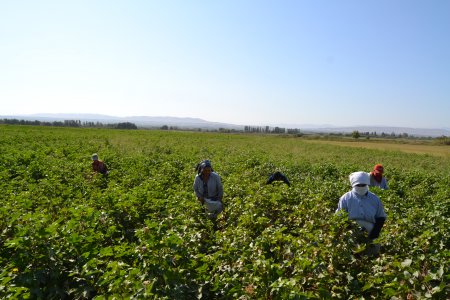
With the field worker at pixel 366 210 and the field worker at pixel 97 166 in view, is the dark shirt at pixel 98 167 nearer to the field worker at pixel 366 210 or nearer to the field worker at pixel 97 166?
the field worker at pixel 97 166

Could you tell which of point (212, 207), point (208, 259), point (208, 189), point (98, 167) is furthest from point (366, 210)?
point (98, 167)

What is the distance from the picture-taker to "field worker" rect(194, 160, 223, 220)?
6578 mm

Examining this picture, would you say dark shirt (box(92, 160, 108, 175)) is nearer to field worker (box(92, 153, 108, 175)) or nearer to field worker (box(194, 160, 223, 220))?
field worker (box(92, 153, 108, 175))

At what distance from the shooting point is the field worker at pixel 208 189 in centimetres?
658

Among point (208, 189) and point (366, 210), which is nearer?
point (366, 210)

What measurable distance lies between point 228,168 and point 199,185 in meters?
5.68

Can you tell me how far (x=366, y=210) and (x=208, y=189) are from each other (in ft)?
10.8

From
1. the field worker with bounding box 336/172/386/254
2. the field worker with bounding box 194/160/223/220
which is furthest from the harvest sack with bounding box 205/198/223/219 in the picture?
the field worker with bounding box 336/172/386/254

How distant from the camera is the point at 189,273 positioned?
11.4ft

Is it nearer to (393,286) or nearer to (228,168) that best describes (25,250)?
(393,286)

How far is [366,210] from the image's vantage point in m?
4.65

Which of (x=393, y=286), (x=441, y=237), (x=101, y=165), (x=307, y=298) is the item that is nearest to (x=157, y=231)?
(x=307, y=298)

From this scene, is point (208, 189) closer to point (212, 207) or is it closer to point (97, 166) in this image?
point (212, 207)

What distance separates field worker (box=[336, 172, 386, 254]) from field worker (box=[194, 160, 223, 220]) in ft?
9.21
